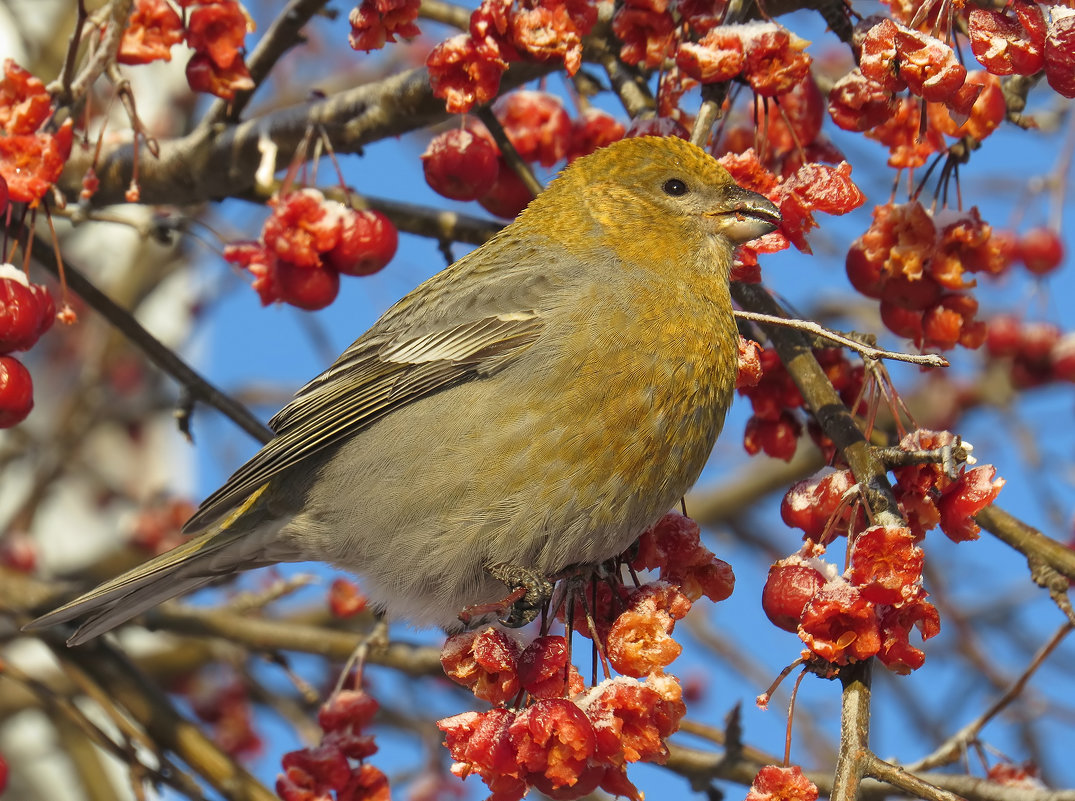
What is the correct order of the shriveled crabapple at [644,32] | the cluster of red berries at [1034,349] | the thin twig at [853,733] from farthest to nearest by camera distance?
1. the cluster of red berries at [1034,349]
2. the shriveled crabapple at [644,32]
3. the thin twig at [853,733]

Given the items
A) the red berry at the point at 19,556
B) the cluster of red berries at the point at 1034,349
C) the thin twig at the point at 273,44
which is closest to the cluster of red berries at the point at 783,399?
the thin twig at the point at 273,44

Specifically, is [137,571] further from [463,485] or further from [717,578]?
[717,578]

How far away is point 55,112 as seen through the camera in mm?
3002

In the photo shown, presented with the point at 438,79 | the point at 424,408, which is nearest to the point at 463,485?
the point at 424,408

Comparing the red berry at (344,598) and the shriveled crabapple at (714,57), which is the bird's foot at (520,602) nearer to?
the shriveled crabapple at (714,57)

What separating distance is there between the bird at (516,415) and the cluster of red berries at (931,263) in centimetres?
27

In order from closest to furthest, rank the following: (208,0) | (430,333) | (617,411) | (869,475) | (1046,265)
Result: (869,475), (617,411), (208,0), (430,333), (1046,265)

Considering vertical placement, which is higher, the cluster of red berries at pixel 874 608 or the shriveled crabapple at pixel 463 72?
the shriveled crabapple at pixel 463 72

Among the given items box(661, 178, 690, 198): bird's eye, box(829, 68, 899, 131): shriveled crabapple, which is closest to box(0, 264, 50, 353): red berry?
box(661, 178, 690, 198): bird's eye

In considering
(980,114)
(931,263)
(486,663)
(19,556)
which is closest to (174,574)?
(486,663)

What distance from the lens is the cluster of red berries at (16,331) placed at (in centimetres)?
266

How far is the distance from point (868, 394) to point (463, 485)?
97 cm

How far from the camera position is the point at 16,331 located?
8.77ft

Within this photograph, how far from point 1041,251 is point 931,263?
2.22 meters
